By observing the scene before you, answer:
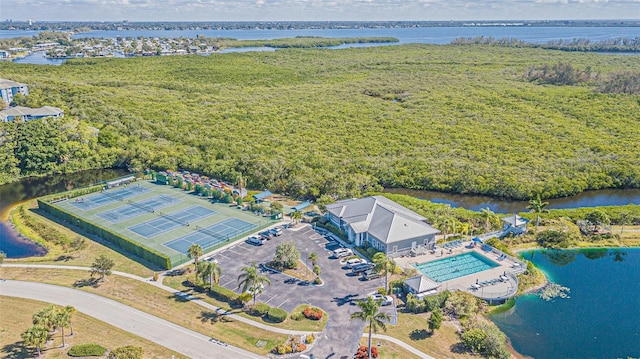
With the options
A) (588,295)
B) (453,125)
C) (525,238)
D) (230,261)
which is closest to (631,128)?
(453,125)

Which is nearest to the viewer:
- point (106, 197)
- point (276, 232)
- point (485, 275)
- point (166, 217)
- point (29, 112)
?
point (485, 275)

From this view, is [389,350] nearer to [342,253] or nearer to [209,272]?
[342,253]

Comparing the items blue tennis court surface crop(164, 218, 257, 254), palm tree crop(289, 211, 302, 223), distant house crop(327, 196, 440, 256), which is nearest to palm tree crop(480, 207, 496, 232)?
distant house crop(327, 196, 440, 256)

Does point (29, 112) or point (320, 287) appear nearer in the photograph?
point (320, 287)

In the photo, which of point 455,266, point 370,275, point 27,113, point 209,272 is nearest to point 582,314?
point 455,266

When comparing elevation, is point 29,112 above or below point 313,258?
above

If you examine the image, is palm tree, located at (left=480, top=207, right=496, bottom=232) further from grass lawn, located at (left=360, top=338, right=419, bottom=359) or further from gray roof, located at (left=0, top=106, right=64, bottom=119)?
gray roof, located at (left=0, top=106, right=64, bottom=119)
